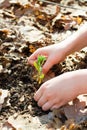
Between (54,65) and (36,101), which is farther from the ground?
(54,65)

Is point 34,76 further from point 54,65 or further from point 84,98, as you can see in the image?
point 84,98

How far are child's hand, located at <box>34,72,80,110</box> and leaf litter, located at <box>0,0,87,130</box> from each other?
0.14ft

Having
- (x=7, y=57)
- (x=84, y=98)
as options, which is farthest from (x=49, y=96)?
(x=7, y=57)

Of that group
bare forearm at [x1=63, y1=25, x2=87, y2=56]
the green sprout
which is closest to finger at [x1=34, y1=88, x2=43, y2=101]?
the green sprout

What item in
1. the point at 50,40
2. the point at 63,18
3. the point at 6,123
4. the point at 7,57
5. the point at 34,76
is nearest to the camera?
the point at 6,123

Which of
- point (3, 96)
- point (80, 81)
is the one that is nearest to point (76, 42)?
point (80, 81)

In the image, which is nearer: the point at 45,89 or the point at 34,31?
the point at 45,89

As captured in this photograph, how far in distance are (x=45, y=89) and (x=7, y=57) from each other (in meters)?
0.54

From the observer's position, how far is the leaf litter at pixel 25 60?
7.11 ft

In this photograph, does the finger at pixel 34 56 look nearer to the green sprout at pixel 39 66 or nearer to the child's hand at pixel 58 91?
the green sprout at pixel 39 66

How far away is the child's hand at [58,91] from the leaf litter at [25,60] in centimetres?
4

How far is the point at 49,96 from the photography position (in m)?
2.23

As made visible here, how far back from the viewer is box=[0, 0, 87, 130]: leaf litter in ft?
7.11

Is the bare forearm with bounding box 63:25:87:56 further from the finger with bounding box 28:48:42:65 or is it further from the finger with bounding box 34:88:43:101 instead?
the finger with bounding box 34:88:43:101
